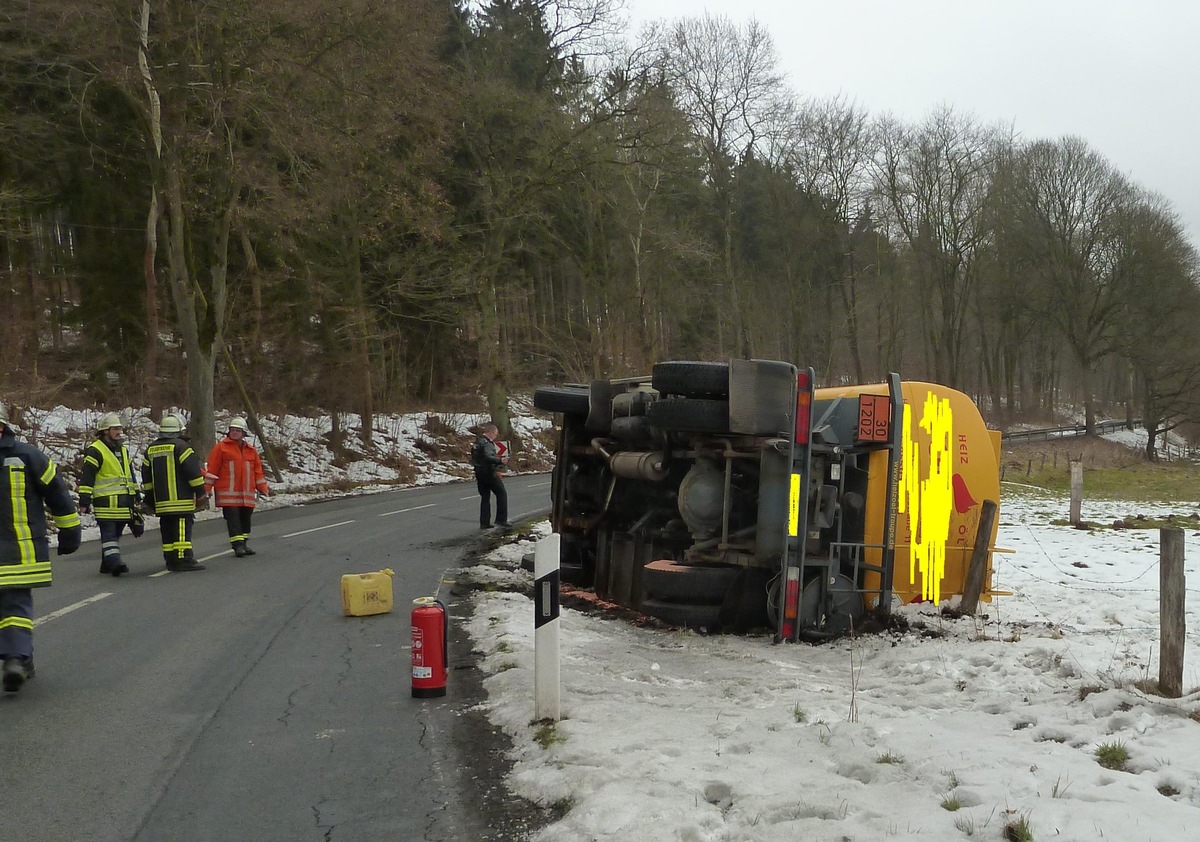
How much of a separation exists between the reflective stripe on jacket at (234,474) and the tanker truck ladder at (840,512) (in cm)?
777

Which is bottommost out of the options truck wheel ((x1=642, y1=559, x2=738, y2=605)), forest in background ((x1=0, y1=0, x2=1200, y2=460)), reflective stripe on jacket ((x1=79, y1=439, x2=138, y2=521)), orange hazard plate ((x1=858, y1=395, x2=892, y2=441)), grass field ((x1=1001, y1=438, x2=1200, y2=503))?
grass field ((x1=1001, y1=438, x2=1200, y2=503))

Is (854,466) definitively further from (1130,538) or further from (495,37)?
(495,37)

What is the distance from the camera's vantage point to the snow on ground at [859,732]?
13.5ft

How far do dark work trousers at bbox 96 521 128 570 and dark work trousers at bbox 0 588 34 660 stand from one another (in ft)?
17.1

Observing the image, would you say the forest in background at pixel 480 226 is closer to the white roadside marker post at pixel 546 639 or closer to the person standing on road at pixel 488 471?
the person standing on road at pixel 488 471

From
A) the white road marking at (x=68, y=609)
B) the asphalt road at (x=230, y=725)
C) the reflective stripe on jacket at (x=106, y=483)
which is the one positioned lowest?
the white road marking at (x=68, y=609)

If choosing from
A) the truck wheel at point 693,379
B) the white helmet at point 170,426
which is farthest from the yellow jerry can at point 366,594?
the white helmet at point 170,426

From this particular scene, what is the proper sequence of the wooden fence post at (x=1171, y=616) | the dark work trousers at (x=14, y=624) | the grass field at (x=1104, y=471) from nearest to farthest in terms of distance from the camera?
the wooden fence post at (x=1171, y=616)
the dark work trousers at (x=14, y=624)
the grass field at (x=1104, y=471)

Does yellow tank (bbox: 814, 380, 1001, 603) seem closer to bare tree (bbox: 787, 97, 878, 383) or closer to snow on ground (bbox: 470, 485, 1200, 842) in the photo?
snow on ground (bbox: 470, 485, 1200, 842)

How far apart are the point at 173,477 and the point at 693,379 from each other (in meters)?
6.81

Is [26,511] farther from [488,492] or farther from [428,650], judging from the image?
[488,492]

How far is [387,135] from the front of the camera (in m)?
25.4

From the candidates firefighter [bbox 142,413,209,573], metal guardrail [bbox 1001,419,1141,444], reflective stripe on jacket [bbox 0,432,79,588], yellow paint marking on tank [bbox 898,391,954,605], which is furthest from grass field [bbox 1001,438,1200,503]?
reflective stripe on jacket [bbox 0,432,79,588]

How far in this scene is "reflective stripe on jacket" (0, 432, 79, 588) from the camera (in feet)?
21.6
